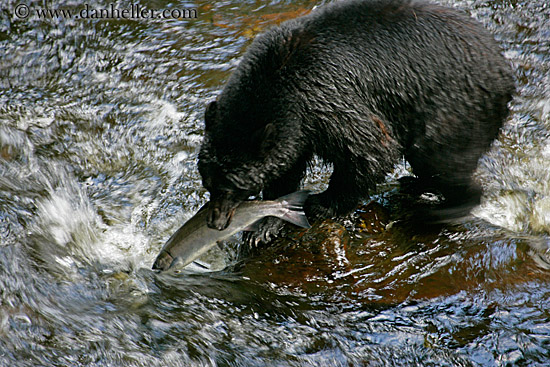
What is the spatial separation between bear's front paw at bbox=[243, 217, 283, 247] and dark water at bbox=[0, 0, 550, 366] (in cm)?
11

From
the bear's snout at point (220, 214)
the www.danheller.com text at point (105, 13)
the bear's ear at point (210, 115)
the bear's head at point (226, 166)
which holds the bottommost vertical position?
the bear's snout at point (220, 214)

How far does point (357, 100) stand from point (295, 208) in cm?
81

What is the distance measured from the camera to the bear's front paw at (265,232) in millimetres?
4102

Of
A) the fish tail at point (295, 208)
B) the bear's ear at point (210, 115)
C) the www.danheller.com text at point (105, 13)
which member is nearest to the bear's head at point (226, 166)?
the bear's ear at point (210, 115)

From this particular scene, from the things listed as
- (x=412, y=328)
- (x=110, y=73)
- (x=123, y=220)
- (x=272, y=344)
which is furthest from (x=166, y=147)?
(x=412, y=328)

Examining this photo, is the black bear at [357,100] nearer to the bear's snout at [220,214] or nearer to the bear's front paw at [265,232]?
the bear's snout at [220,214]

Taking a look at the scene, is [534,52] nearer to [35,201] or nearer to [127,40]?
[127,40]

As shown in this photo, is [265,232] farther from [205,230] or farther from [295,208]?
[205,230]

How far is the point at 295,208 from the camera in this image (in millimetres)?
3641

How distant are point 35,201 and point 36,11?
12.0 feet

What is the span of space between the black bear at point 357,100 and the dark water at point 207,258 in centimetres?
54

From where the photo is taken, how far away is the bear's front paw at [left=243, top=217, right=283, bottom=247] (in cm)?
410

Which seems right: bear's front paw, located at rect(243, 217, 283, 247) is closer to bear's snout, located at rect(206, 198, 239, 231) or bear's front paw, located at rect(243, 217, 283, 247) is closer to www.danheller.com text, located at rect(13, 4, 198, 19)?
bear's snout, located at rect(206, 198, 239, 231)

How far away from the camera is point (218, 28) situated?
6598mm
